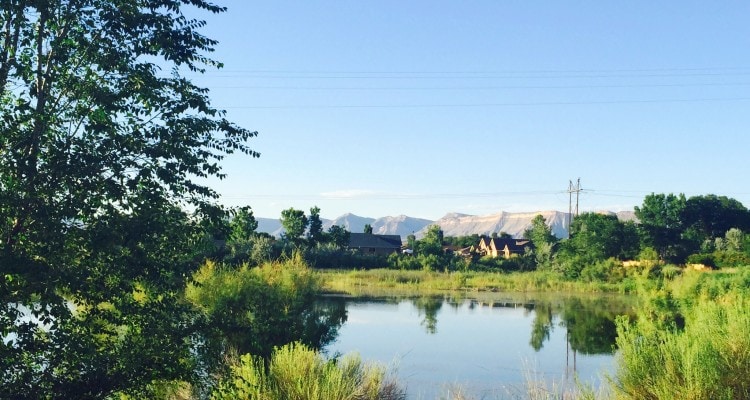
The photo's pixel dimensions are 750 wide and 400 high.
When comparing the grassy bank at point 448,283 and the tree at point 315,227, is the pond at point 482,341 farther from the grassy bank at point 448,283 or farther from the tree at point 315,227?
the tree at point 315,227

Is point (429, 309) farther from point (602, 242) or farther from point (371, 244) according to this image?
point (371, 244)

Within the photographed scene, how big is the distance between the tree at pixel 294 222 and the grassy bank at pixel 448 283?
3130 centimetres

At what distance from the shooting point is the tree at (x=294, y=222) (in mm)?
91062

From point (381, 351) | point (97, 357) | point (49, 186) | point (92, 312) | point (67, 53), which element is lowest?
point (381, 351)

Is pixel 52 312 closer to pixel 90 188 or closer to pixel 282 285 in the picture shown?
pixel 90 188

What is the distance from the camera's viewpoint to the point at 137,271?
26.0ft

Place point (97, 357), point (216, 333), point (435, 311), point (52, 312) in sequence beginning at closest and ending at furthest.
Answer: point (52, 312)
point (97, 357)
point (216, 333)
point (435, 311)

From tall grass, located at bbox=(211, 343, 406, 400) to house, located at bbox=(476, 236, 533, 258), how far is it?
118 m

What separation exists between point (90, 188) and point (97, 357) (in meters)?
2.05

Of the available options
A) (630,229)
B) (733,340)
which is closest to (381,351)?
(733,340)

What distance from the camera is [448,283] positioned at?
181ft

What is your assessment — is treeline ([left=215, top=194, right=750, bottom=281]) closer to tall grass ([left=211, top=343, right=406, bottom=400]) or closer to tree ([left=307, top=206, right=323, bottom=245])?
tree ([left=307, top=206, right=323, bottom=245])

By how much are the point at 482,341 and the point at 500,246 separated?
109509 millimetres

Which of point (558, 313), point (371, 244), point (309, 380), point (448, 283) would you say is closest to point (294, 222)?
point (371, 244)
